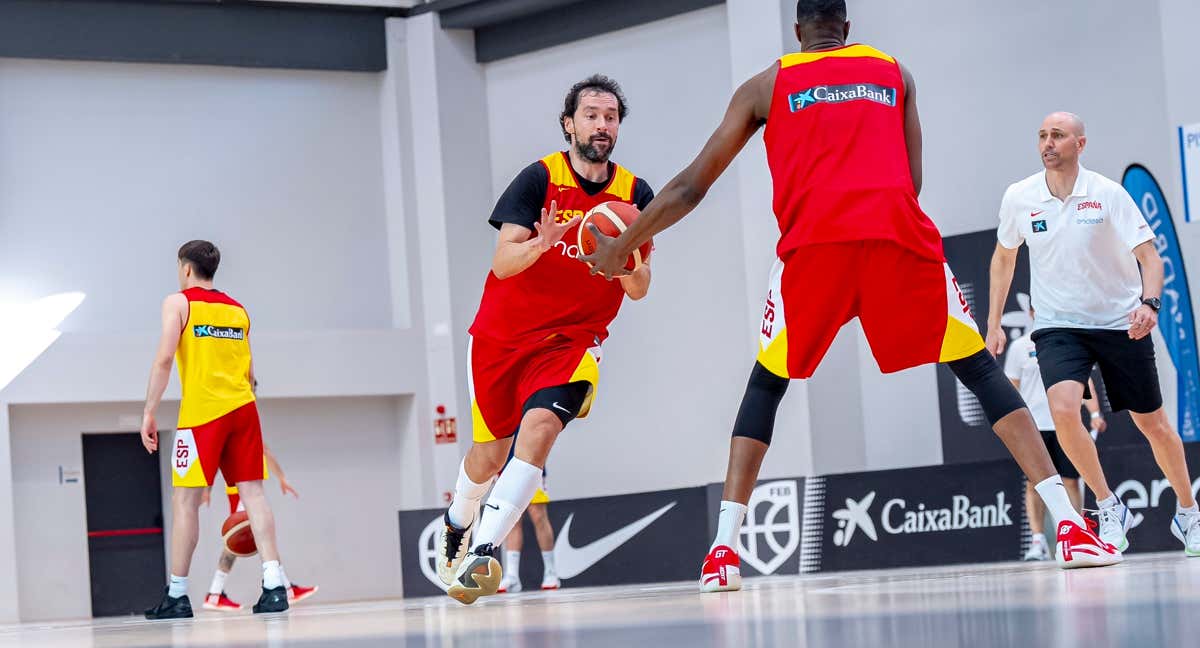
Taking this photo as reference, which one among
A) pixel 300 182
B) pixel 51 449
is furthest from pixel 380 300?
pixel 51 449

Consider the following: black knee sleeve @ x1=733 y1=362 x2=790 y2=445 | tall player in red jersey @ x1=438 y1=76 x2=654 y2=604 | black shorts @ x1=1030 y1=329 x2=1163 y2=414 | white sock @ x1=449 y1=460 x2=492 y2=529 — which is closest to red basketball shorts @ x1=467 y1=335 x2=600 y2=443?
tall player in red jersey @ x1=438 y1=76 x2=654 y2=604

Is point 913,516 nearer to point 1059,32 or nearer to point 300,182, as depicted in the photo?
point 1059,32

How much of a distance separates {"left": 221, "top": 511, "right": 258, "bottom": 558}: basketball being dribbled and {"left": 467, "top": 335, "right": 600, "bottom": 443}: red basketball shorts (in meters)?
4.43

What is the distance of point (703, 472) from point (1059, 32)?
17.5 feet

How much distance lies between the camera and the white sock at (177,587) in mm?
8367

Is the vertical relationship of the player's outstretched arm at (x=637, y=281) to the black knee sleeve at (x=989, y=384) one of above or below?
above

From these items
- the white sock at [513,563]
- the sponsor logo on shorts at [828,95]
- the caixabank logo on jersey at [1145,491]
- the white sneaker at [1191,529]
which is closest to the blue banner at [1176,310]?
the caixabank logo on jersey at [1145,491]

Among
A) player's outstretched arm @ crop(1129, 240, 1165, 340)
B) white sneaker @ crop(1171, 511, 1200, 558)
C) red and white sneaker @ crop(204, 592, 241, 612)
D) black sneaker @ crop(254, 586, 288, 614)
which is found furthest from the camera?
red and white sneaker @ crop(204, 592, 241, 612)

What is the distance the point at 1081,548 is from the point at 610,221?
1.99 m

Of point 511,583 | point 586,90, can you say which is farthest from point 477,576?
point 511,583

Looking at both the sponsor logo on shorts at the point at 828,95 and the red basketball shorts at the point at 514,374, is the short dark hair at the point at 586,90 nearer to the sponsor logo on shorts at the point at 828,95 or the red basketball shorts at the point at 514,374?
the red basketball shorts at the point at 514,374

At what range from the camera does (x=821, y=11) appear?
5.40 meters

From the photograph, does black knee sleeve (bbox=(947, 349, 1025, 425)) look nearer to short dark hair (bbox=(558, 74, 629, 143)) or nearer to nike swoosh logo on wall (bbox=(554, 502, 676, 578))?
short dark hair (bbox=(558, 74, 629, 143))

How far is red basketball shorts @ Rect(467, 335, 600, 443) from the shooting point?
6.03 meters
